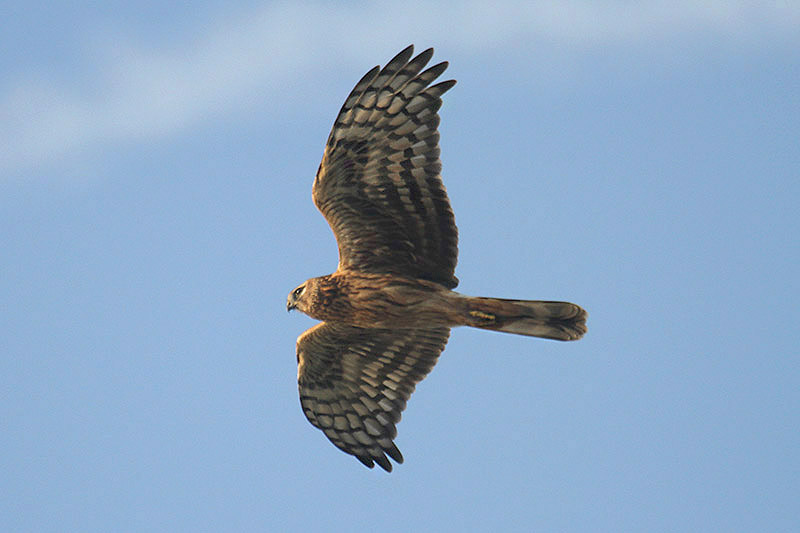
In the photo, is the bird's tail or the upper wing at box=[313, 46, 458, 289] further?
the bird's tail

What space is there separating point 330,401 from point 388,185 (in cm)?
260

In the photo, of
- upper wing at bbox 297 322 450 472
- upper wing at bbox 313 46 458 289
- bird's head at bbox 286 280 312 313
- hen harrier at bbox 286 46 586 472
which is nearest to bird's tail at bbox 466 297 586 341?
hen harrier at bbox 286 46 586 472

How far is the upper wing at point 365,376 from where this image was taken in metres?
10.3

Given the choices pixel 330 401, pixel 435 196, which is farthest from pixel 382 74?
pixel 330 401

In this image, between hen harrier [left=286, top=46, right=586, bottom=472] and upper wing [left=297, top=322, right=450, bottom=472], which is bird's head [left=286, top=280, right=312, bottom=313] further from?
upper wing [left=297, top=322, right=450, bottom=472]

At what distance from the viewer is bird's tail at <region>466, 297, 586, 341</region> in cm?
915

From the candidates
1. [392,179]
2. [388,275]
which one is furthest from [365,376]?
[392,179]

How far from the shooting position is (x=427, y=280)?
9461mm

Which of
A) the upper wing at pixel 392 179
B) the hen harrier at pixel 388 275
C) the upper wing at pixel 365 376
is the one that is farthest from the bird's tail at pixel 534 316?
the upper wing at pixel 365 376

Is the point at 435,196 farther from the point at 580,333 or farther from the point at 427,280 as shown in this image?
the point at 580,333

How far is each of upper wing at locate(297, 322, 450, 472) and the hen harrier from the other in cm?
1

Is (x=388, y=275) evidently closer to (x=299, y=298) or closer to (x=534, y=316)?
(x=299, y=298)

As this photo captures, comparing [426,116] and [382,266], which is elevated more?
[426,116]

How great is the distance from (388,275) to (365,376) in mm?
1431
